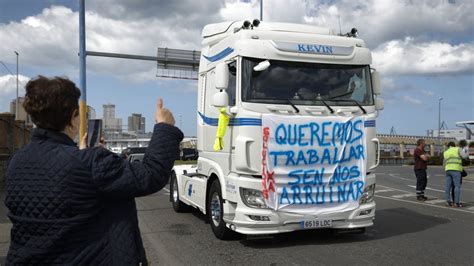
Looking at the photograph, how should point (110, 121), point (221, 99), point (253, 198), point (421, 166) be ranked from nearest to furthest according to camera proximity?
1. point (253, 198)
2. point (221, 99)
3. point (421, 166)
4. point (110, 121)

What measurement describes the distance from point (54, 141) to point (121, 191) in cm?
41

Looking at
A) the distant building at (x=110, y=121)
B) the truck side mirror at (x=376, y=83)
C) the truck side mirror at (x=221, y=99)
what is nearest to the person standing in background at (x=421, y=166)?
the truck side mirror at (x=376, y=83)

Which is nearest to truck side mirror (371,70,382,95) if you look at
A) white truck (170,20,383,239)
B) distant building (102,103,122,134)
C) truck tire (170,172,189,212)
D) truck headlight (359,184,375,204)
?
white truck (170,20,383,239)

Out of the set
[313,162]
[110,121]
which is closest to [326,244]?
[313,162]

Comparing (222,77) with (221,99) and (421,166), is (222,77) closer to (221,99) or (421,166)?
(221,99)

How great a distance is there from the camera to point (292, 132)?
7445mm

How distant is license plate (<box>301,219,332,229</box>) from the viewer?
24.3ft

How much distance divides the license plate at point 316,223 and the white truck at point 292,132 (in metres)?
0.02

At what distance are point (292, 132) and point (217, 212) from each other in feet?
6.31

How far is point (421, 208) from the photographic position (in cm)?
1190

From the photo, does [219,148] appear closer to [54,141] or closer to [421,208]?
[54,141]

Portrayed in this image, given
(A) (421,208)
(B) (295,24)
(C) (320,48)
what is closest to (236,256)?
(C) (320,48)

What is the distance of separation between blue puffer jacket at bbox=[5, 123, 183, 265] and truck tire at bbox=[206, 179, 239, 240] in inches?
214

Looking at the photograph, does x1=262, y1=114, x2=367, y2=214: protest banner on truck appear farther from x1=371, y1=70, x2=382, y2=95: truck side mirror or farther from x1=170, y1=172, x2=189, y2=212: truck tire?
x1=170, y1=172, x2=189, y2=212: truck tire
